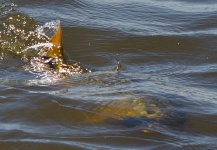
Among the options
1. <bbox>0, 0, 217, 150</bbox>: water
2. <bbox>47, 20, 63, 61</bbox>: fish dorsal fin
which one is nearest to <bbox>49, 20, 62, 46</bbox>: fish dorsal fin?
<bbox>47, 20, 63, 61</bbox>: fish dorsal fin

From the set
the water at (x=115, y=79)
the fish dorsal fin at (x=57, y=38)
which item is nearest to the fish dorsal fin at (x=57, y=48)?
the fish dorsal fin at (x=57, y=38)

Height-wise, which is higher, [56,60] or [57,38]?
[57,38]

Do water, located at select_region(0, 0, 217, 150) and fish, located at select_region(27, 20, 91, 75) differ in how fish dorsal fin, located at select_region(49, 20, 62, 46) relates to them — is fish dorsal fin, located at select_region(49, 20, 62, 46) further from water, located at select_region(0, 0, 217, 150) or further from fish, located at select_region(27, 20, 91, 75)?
water, located at select_region(0, 0, 217, 150)

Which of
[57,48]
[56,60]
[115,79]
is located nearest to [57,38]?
[57,48]

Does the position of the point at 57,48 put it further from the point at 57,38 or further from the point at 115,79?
the point at 115,79

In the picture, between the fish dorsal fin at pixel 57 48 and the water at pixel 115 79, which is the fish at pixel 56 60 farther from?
the water at pixel 115 79

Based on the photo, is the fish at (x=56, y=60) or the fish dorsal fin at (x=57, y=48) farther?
the fish dorsal fin at (x=57, y=48)

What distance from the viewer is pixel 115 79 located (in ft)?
17.8

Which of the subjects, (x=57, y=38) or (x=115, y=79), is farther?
(x=57, y=38)

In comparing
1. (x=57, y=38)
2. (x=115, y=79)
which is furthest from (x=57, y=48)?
(x=115, y=79)

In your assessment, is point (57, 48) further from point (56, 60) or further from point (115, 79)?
point (115, 79)

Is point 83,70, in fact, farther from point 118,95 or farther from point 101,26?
point 101,26

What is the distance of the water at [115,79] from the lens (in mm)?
4258

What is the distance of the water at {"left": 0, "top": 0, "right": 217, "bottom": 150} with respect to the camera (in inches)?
168
